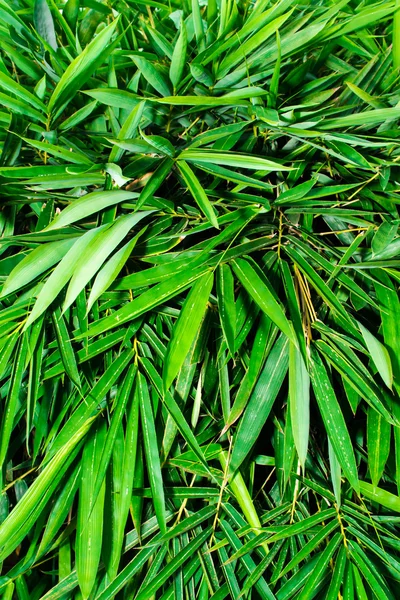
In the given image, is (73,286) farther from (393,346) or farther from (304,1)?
(304,1)

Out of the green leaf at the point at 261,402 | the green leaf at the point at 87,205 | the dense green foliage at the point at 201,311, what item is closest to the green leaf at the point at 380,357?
the dense green foliage at the point at 201,311

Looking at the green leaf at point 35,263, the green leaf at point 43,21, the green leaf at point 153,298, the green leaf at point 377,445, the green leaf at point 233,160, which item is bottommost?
the green leaf at point 377,445

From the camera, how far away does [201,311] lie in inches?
26.5

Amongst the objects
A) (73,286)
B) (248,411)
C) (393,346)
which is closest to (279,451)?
(248,411)

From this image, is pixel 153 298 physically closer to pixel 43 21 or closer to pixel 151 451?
Answer: pixel 151 451

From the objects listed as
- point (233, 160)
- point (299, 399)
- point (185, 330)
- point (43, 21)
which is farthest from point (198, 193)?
point (43, 21)

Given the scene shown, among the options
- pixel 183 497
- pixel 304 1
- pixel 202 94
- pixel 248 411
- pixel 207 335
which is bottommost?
pixel 183 497

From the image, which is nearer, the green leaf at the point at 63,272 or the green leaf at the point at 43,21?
the green leaf at the point at 63,272

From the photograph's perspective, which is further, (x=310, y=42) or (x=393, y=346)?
(x=310, y=42)

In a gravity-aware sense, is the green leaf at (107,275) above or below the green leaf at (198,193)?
below

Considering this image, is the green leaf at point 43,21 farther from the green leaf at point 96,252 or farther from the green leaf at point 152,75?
the green leaf at point 96,252

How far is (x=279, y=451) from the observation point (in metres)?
0.82

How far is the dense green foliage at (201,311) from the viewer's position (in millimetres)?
705

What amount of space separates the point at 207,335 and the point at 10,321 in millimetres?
296
